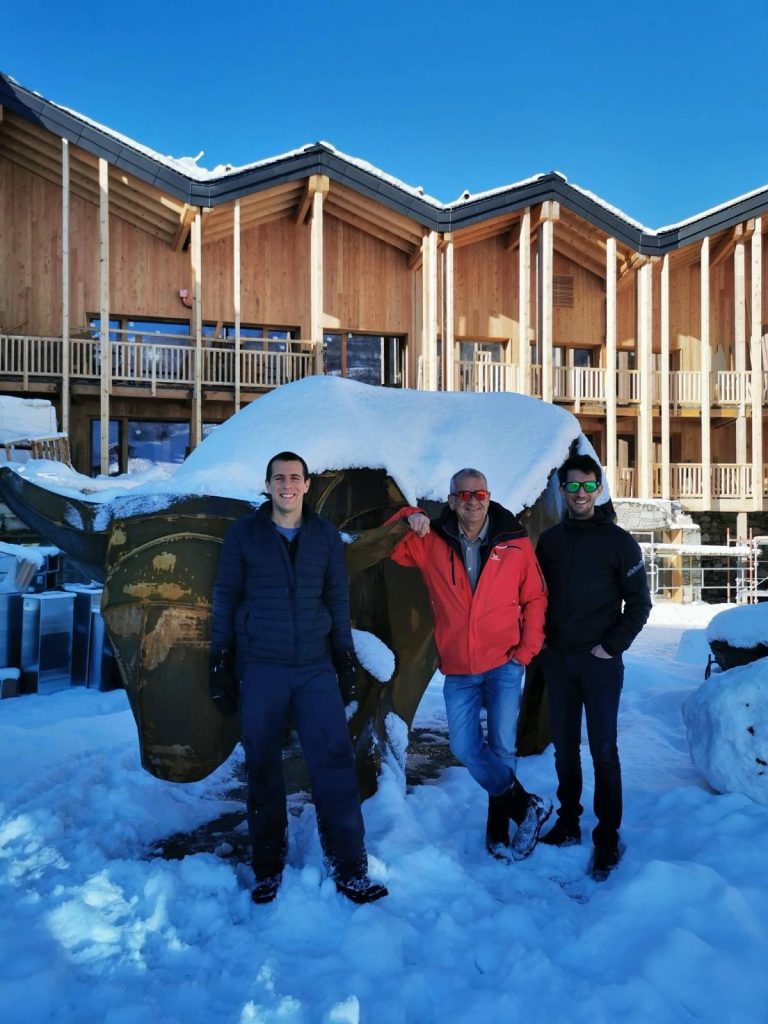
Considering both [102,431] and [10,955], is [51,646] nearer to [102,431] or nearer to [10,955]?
[10,955]

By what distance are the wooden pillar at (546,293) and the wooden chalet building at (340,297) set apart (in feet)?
0.17

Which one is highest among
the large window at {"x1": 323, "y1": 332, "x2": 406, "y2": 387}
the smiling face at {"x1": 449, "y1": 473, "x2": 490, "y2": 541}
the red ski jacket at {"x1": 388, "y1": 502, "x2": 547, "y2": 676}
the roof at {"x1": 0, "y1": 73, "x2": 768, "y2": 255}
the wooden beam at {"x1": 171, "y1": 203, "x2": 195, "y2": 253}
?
the roof at {"x1": 0, "y1": 73, "x2": 768, "y2": 255}

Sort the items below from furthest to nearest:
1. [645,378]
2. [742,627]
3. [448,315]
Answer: [645,378] → [448,315] → [742,627]

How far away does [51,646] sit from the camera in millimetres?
6582

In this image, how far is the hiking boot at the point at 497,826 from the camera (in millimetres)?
3221

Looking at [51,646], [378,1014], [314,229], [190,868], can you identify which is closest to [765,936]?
[378,1014]

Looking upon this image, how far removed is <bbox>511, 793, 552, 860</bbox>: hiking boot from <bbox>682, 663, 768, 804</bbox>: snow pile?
1.07 metres

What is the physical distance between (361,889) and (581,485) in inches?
73.4

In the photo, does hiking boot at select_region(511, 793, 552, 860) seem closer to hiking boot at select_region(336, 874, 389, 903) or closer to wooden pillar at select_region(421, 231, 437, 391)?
hiking boot at select_region(336, 874, 389, 903)

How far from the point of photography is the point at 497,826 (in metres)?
3.26

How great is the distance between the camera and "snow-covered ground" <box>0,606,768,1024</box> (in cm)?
218

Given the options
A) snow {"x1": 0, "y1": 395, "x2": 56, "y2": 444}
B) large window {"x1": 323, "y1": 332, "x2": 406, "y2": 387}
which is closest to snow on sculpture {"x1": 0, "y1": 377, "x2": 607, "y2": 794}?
snow {"x1": 0, "y1": 395, "x2": 56, "y2": 444}

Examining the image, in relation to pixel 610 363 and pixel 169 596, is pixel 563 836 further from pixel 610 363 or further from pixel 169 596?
pixel 610 363

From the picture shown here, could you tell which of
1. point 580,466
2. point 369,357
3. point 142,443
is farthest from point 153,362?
point 580,466
